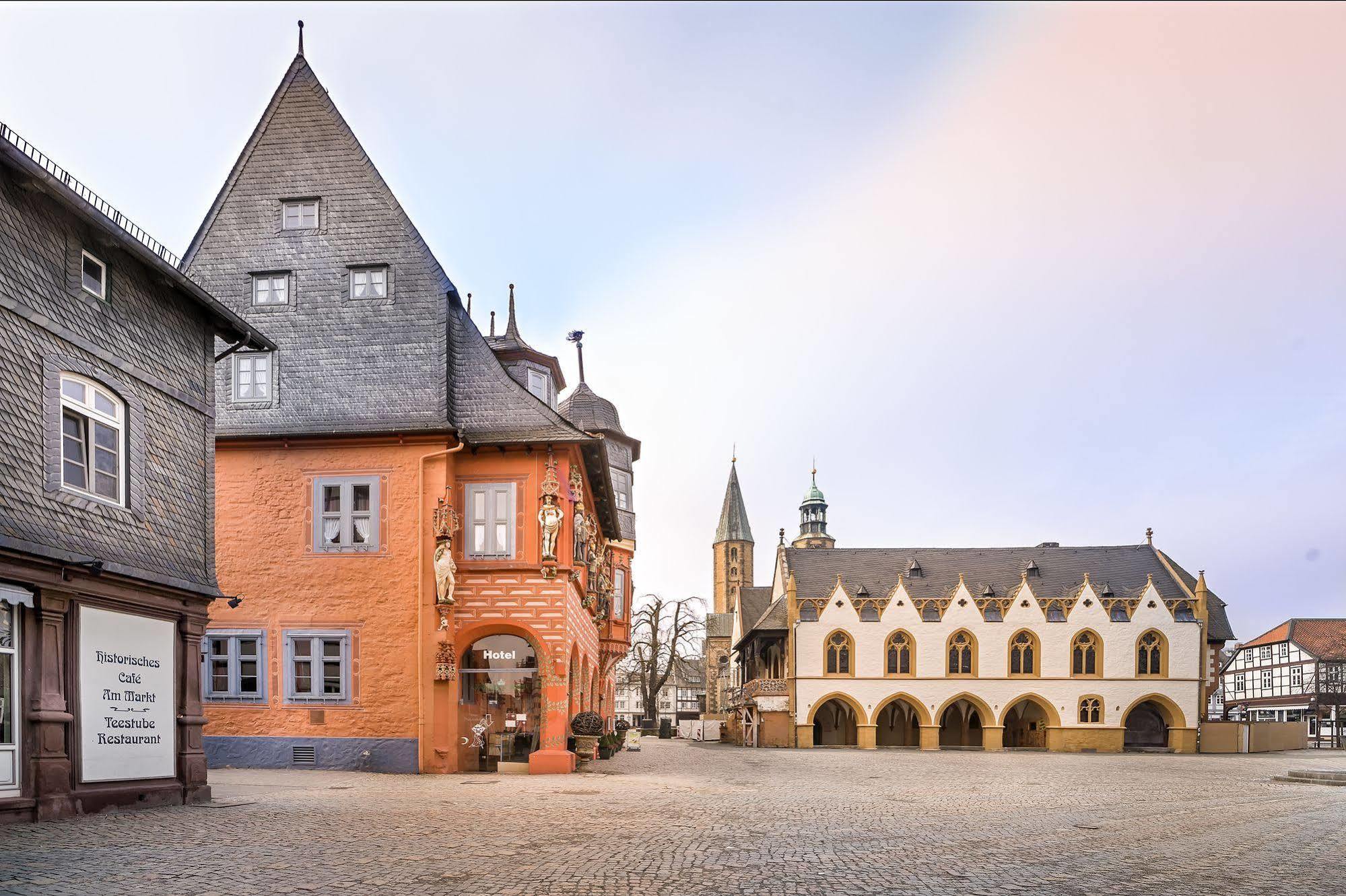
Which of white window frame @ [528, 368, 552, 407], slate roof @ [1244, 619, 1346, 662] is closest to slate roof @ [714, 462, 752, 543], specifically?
slate roof @ [1244, 619, 1346, 662]

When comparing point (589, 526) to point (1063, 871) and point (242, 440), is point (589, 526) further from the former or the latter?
point (1063, 871)

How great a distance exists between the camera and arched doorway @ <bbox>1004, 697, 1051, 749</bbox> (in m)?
59.6

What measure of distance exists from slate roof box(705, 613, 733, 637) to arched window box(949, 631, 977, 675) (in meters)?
49.3

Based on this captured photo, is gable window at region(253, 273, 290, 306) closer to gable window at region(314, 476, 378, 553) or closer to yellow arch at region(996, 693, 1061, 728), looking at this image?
gable window at region(314, 476, 378, 553)

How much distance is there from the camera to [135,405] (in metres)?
16.1

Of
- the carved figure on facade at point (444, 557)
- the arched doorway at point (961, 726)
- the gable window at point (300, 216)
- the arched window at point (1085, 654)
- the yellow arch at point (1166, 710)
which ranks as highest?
the gable window at point (300, 216)

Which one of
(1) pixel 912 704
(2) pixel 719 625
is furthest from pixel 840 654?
(2) pixel 719 625

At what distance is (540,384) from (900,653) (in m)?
33.2

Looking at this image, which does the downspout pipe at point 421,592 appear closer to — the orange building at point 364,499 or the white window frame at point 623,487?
the orange building at point 364,499

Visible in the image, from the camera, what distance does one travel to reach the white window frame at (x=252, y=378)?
81.9 feet

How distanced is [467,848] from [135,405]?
338 inches

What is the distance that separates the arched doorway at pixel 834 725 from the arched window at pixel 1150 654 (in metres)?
15.3

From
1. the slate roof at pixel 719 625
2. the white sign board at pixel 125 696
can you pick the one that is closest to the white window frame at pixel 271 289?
the white sign board at pixel 125 696

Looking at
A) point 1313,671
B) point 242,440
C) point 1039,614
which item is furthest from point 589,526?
point 1313,671
